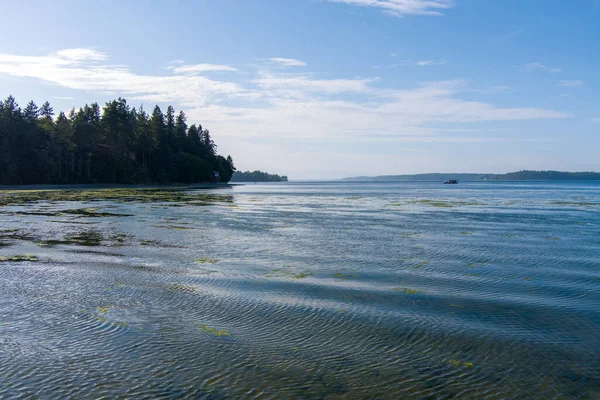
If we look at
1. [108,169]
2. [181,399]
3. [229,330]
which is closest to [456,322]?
[229,330]

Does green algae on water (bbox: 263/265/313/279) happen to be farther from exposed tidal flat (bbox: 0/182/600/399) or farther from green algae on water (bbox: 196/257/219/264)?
green algae on water (bbox: 196/257/219/264)

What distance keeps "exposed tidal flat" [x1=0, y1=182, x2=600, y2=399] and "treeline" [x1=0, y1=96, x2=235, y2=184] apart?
98.2m

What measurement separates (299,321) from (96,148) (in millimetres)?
123985

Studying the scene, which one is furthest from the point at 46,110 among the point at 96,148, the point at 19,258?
the point at 19,258

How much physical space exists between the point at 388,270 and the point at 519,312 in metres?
5.10

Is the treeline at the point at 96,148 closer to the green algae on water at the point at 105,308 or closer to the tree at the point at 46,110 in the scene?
the tree at the point at 46,110

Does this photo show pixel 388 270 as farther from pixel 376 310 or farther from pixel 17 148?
pixel 17 148

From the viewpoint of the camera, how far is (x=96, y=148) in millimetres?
118062

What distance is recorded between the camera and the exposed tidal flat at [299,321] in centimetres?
668

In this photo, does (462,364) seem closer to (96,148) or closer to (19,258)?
(19,258)

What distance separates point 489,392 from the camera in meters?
6.46

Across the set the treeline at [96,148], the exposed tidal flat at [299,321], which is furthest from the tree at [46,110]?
the exposed tidal flat at [299,321]

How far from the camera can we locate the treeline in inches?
4018

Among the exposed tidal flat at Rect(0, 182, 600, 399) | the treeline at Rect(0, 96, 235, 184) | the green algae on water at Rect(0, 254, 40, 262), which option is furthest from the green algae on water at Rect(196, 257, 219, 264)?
the treeline at Rect(0, 96, 235, 184)
